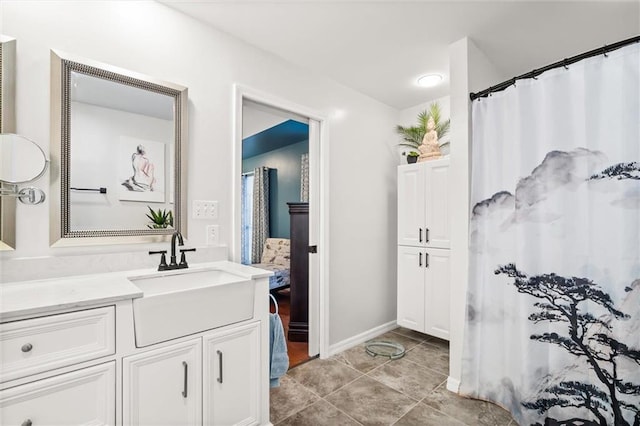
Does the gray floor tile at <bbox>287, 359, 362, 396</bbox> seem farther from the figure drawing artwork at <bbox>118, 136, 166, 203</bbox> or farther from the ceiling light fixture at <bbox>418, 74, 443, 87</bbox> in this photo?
the ceiling light fixture at <bbox>418, 74, 443, 87</bbox>

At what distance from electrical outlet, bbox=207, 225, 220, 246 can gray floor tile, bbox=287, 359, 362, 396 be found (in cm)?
123

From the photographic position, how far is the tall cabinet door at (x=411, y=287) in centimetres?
290

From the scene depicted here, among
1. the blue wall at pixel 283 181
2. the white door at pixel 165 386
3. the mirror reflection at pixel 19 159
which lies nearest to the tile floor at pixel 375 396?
the white door at pixel 165 386

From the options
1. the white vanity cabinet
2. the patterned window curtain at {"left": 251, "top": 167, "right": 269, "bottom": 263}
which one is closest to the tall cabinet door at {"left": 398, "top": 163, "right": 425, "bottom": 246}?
the white vanity cabinet

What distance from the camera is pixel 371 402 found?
2049mm

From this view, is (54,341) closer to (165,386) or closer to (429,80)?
(165,386)

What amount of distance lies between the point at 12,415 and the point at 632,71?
285cm

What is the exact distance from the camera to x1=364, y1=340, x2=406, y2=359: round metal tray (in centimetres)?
274

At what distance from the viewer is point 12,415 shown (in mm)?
1001

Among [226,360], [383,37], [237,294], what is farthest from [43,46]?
[383,37]

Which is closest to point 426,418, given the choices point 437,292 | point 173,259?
point 437,292

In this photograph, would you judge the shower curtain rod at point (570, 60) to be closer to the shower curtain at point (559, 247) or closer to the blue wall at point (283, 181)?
the shower curtain at point (559, 247)

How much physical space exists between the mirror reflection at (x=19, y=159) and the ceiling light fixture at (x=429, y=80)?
2.73 m

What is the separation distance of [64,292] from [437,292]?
104 inches
